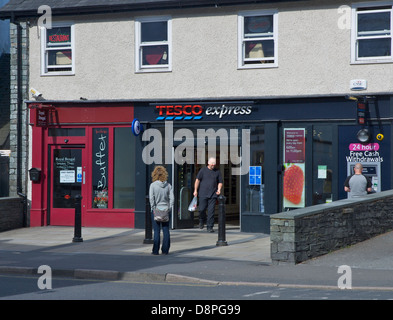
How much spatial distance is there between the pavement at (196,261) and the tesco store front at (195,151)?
170 cm

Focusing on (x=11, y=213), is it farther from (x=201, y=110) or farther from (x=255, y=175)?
(x=255, y=175)

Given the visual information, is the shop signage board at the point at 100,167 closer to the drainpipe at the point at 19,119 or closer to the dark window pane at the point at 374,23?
the drainpipe at the point at 19,119

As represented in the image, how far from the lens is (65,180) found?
20.8 m

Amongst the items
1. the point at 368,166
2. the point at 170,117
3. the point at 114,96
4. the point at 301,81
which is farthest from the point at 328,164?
the point at 114,96

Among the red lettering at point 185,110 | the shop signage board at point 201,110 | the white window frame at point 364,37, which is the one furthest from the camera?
the red lettering at point 185,110

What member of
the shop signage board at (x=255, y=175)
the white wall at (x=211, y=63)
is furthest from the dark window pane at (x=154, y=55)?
the shop signage board at (x=255, y=175)

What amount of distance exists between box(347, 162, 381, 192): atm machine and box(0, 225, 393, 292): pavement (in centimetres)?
287

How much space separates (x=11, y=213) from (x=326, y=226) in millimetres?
10111

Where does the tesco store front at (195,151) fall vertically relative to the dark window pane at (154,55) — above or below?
below

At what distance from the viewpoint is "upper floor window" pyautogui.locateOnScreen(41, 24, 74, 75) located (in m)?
20.8

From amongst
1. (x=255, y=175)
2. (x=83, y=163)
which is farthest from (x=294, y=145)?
(x=83, y=163)

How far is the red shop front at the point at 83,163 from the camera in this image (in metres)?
20.2

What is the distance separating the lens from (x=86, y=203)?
2048 cm
